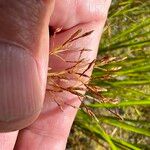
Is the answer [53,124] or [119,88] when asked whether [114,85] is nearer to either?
[119,88]

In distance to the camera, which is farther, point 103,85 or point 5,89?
point 103,85

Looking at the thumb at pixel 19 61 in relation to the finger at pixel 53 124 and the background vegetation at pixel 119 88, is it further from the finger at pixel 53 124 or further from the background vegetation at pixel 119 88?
the finger at pixel 53 124

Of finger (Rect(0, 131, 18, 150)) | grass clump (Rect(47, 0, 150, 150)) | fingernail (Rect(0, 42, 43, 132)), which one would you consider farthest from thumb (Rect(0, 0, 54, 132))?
finger (Rect(0, 131, 18, 150))

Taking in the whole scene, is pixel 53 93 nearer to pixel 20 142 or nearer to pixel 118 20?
pixel 20 142

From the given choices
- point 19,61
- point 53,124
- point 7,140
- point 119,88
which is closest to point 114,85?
point 119,88

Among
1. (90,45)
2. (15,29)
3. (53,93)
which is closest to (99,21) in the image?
(90,45)

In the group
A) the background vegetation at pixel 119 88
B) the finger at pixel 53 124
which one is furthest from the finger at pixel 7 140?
the background vegetation at pixel 119 88
